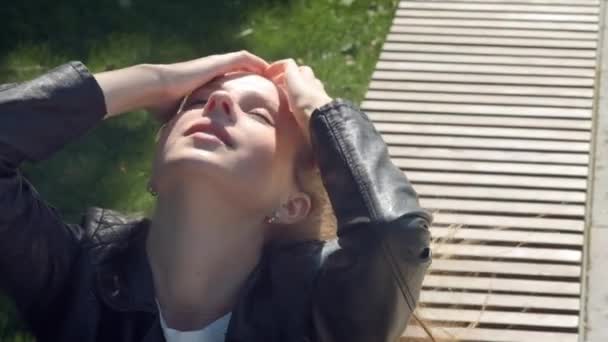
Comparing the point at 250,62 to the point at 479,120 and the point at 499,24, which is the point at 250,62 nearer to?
the point at 479,120

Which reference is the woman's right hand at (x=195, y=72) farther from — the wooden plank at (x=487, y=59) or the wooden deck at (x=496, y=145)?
the wooden plank at (x=487, y=59)

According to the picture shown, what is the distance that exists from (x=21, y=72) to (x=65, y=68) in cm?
311

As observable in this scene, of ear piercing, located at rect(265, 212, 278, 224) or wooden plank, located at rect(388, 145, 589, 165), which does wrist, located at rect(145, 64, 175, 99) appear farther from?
wooden plank, located at rect(388, 145, 589, 165)

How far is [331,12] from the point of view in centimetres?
796

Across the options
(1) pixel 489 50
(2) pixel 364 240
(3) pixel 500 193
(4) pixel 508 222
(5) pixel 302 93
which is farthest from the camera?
(1) pixel 489 50

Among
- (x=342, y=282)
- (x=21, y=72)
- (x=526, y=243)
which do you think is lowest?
(x=21, y=72)

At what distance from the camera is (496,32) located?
24.8ft

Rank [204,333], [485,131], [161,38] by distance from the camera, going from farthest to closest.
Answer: [161,38] < [485,131] < [204,333]

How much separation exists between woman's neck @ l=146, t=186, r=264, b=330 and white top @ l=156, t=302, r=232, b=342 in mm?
18

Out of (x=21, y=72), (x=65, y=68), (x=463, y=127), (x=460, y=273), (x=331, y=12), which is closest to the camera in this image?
(x=65, y=68)

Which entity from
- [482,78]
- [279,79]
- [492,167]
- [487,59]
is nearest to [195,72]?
[279,79]

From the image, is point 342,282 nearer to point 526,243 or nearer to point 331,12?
point 526,243

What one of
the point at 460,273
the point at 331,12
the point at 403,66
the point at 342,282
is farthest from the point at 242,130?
the point at 331,12

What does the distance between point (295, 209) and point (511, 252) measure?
1.73m
